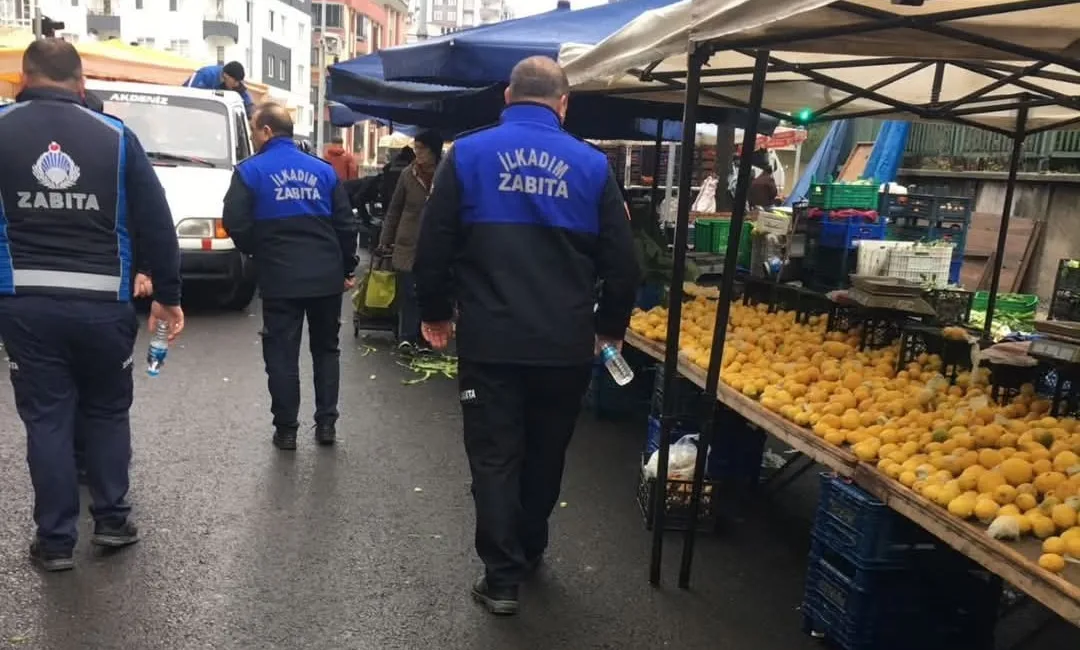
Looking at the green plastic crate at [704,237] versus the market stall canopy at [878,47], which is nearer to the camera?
the market stall canopy at [878,47]

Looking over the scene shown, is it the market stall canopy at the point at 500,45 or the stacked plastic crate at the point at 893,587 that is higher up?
the market stall canopy at the point at 500,45

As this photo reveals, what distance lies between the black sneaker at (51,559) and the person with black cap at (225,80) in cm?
869

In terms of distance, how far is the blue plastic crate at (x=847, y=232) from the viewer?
23.5ft

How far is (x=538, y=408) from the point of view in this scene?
4051 mm

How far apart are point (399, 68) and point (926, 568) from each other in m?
5.84

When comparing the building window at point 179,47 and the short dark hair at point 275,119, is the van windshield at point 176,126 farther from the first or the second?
the building window at point 179,47

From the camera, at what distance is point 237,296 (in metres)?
11.2

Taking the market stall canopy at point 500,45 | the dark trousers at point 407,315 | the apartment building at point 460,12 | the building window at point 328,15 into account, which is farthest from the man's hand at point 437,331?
the apartment building at point 460,12

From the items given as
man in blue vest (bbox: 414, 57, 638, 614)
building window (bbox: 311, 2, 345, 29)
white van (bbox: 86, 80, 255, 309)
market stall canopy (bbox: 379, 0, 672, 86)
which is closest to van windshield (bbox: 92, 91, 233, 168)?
white van (bbox: 86, 80, 255, 309)

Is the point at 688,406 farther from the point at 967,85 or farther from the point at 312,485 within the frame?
the point at 967,85

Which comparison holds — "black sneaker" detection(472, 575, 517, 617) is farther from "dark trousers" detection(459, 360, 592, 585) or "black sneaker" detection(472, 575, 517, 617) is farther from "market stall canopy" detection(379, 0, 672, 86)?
"market stall canopy" detection(379, 0, 672, 86)

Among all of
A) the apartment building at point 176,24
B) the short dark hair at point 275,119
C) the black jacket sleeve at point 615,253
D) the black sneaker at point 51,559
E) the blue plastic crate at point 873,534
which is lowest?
the black sneaker at point 51,559

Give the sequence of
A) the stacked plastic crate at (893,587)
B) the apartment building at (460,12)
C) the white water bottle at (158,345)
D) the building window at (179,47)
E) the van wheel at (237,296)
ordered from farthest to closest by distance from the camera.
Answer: the apartment building at (460,12), the building window at (179,47), the van wheel at (237,296), the white water bottle at (158,345), the stacked plastic crate at (893,587)

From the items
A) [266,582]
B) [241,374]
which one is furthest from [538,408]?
[241,374]
